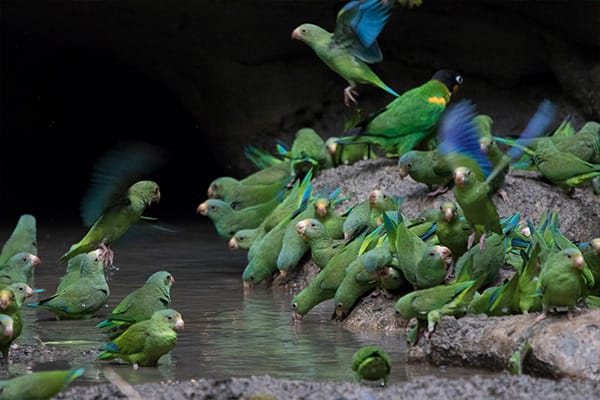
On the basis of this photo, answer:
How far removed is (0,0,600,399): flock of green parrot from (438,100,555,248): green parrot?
0.4 inches

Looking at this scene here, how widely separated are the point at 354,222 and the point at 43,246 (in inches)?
165

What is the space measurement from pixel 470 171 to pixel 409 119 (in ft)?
7.47

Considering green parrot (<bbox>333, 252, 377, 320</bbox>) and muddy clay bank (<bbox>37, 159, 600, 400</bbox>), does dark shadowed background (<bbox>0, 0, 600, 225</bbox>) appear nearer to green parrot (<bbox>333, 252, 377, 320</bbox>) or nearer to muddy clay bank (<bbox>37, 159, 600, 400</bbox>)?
green parrot (<bbox>333, 252, 377, 320</bbox>)

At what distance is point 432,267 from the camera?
7.07 m

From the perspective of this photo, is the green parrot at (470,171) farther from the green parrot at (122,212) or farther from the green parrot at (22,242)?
the green parrot at (22,242)

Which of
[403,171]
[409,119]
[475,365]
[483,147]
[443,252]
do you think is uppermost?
[409,119]

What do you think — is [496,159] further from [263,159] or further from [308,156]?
[263,159]

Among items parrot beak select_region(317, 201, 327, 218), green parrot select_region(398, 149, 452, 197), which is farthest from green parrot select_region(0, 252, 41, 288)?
green parrot select_region(398, 149, 452, 197)

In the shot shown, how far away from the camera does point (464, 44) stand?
1308cm

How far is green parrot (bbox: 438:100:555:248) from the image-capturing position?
283 inches

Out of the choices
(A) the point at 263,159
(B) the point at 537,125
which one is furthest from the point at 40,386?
(B) the point at 537,125

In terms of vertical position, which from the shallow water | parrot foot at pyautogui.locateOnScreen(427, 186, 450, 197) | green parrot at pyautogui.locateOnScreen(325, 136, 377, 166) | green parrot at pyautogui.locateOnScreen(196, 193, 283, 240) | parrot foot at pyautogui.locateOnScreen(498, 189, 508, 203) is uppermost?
green parrot at pyautogui.locateOnScreen(325, 136, 377, 166)

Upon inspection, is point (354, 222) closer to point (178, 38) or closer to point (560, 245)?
point (560, 245)

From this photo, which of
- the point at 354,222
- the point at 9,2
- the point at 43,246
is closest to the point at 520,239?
the point at 354,222
